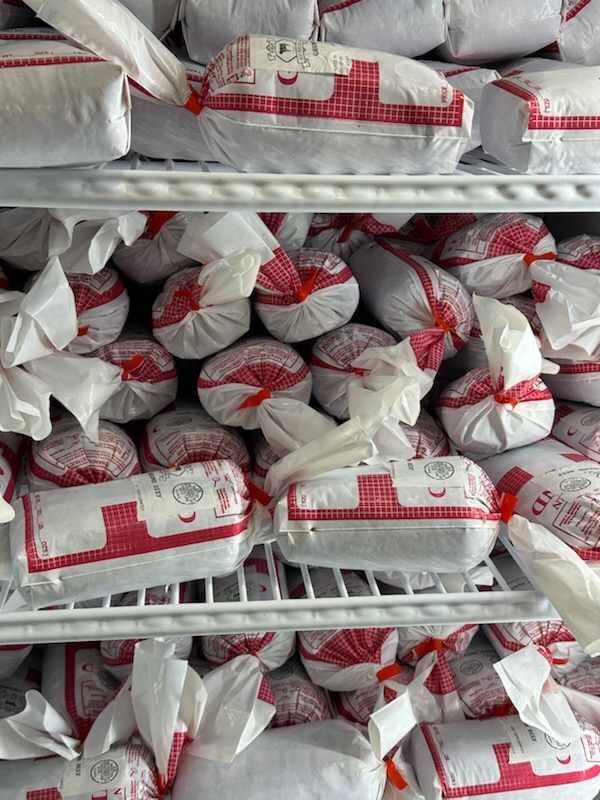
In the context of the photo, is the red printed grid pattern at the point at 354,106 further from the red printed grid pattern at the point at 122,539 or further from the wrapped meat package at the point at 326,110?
the red printed grid pattern at the point at 122,539

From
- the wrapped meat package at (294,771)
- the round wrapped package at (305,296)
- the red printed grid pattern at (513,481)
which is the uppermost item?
the round wrapped package at (305,296)

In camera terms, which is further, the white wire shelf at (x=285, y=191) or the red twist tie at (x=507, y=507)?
the red twist tie at (x=507, y=507)

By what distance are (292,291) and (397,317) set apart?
0.17m

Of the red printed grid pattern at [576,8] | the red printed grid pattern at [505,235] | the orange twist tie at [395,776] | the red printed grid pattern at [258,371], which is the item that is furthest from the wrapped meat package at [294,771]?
the red printed grid pattern at [576,8]

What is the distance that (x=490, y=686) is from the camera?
1.22 m

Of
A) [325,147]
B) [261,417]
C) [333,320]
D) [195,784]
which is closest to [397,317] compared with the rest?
[333,320]

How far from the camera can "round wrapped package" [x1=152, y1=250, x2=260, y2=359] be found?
0.96 metres

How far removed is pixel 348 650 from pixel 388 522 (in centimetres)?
36

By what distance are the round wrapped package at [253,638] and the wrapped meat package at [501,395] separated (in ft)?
1.16

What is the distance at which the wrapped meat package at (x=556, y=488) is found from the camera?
933 millimetres

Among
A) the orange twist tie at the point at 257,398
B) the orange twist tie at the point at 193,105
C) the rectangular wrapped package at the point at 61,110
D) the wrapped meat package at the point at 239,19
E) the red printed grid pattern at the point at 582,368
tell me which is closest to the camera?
the rectangular wrapped package at the point at 61,110

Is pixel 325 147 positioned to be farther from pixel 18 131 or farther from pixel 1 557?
pixel 1 557

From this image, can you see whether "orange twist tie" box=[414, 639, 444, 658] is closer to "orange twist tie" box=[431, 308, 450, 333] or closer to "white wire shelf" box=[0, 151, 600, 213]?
"orange twist tie" box=[431, 308, 450, 333]

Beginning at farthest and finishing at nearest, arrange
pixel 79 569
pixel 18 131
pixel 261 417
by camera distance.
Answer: pixel 261 417 < pixel 79 569 < pixel 18 131
